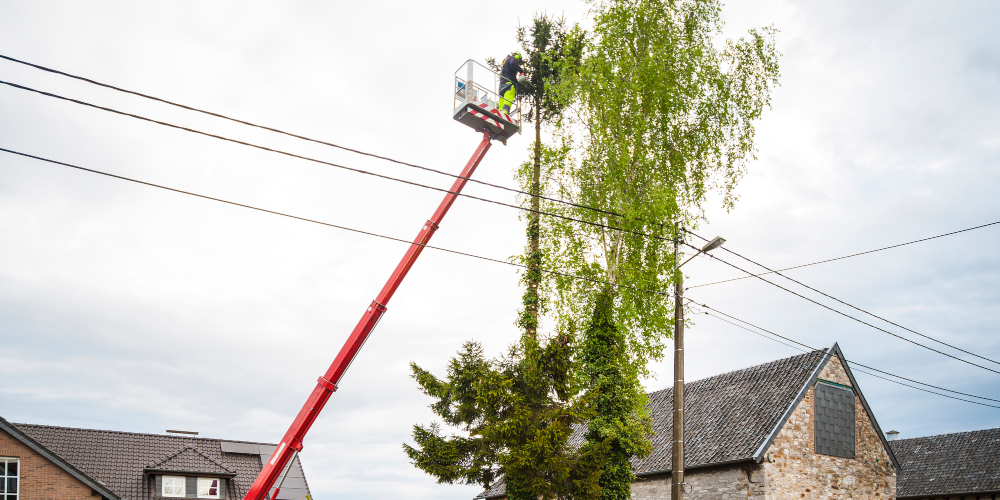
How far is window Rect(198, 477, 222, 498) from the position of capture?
95.2 ft

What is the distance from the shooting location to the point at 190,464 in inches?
1150

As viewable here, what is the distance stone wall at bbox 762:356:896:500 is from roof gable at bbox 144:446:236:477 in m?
23.5

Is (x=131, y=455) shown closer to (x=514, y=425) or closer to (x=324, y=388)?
(x=324, y=388)

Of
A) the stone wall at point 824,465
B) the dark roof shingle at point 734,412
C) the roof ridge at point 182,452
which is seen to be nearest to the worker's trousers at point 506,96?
the dark roof shingle at point 734,412

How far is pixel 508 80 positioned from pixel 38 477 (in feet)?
75.0

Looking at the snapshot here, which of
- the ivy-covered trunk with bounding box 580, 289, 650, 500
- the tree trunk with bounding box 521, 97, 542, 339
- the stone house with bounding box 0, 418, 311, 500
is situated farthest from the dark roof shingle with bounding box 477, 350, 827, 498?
the stone house with bounding box 0, 418, 311, 500

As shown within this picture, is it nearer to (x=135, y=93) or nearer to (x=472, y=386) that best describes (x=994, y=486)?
(x=472, y=386)

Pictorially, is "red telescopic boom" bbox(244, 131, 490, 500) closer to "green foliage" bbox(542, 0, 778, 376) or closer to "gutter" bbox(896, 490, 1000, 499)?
"green foliage" bbox(542, 0, 778, 376)

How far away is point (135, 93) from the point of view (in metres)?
8.75

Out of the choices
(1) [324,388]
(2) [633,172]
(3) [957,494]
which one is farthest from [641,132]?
(3) [957,494]

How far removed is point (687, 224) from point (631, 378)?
14.1ft

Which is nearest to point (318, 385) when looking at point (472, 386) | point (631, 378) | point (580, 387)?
point (472, 386)

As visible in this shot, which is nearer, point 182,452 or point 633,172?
point 633,172

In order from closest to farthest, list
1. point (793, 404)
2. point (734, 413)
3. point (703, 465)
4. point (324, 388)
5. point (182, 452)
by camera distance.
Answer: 1. point (324, 388)
2. point (703, 465)
3. point (793, 404)
4. point (734, 413)
5. point (182, 452)
